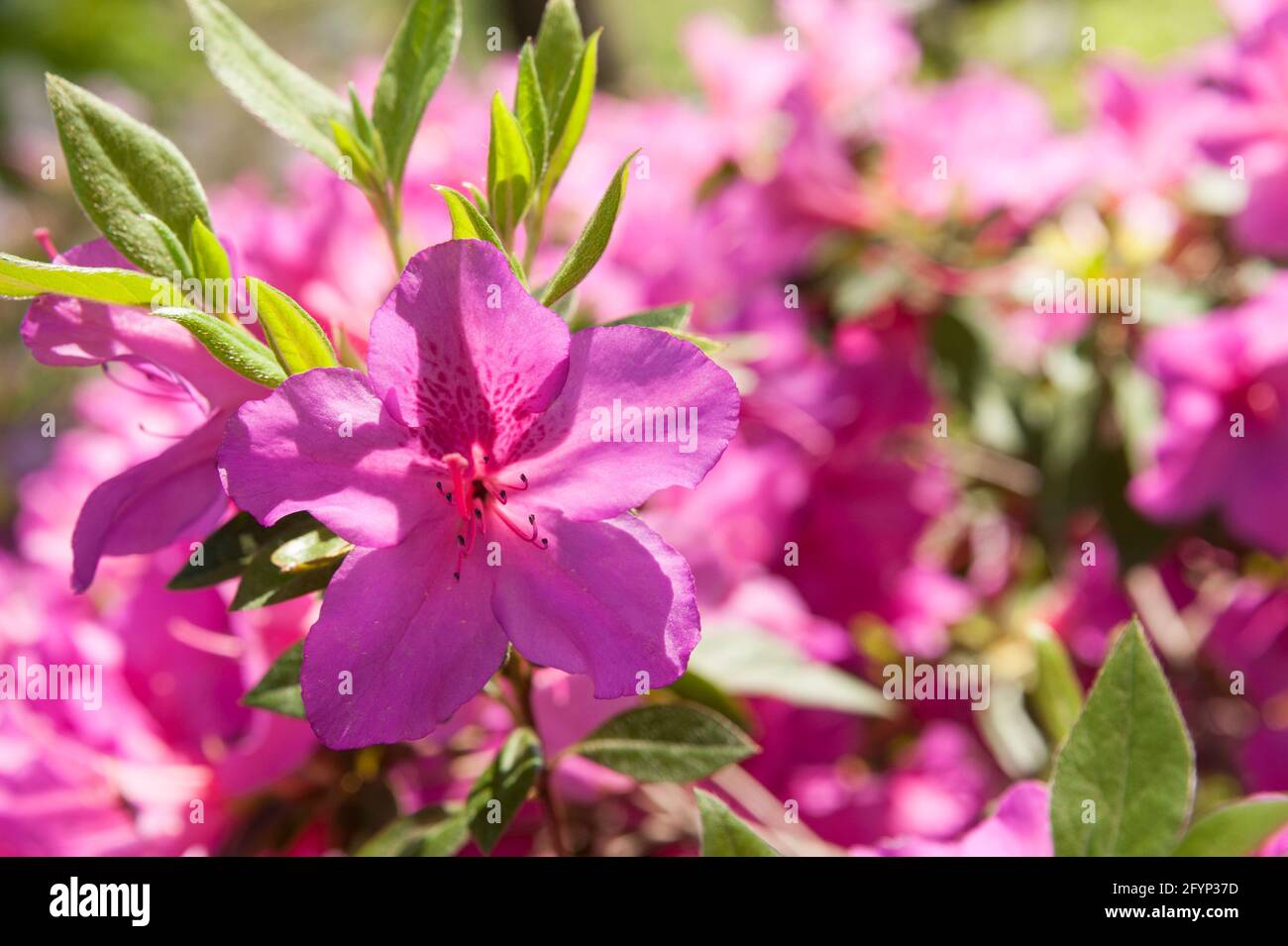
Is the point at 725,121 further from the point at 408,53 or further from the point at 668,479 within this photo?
the point at 668,479

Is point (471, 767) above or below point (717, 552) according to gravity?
below

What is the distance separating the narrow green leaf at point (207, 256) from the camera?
574mm

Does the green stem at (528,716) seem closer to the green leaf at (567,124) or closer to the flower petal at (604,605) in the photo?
the flower petal at (604,605)

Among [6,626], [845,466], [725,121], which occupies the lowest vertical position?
[6,626]

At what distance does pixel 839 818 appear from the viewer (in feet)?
3.40

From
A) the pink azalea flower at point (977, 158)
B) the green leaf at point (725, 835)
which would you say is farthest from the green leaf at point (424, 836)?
the pink azalea flower at point (977, 158)

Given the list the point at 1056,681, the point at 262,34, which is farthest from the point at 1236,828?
the point at 262,34

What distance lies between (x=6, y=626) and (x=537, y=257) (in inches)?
24.1

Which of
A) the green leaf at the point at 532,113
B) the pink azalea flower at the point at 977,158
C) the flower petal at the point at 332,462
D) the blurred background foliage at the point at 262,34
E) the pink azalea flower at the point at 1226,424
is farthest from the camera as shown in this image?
the blurred background foliage at the point at 262,34

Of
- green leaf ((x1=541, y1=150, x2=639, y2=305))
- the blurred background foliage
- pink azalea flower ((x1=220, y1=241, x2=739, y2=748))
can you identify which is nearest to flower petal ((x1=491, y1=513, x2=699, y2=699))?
pink azalea flower ((x1=220, y1=241, x2=739, y2=748))

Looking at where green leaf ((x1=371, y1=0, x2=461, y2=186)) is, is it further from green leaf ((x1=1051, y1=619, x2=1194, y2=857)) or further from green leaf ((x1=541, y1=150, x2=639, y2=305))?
green leaf ((x1=1051, y1=619, x2=1194, y2=857))

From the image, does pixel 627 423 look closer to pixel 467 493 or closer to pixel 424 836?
pixel 467 493

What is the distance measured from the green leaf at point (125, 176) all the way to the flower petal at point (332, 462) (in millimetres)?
131

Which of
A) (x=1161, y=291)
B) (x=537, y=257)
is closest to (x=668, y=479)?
(x=537, y=257)
